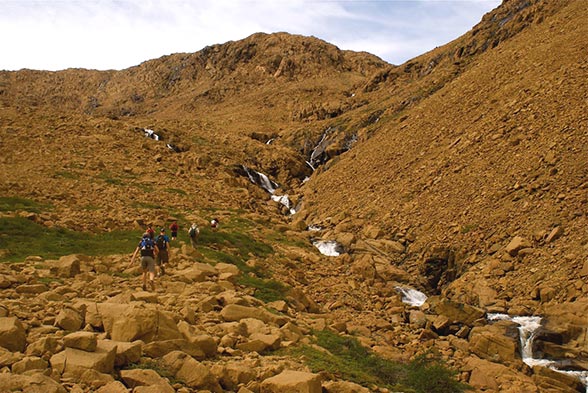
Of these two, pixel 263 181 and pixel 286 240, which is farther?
pixel 263 181

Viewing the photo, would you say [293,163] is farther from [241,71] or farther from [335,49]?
[335,49]

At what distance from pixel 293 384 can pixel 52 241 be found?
12025mm

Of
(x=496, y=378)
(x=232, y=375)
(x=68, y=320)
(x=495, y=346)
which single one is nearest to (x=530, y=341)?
(x=495, y=346)

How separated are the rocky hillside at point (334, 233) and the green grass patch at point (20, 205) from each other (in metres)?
0.14

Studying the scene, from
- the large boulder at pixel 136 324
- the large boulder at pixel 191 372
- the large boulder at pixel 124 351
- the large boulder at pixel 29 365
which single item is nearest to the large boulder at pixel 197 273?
the large boulder at pixel 136 324

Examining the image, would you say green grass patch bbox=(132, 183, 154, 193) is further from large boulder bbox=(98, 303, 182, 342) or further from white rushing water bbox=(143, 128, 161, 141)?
large boulder bbox=(98, 303, 182, 342)

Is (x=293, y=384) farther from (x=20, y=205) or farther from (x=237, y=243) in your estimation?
(x=20, y=205)

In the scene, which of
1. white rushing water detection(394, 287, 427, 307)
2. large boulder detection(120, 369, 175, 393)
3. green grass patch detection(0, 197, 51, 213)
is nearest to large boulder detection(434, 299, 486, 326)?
white rushing water detection(394, 287, 427, 307)

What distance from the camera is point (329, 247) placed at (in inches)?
965

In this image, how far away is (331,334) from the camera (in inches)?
484

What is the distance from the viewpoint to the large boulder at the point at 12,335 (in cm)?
Result: 659

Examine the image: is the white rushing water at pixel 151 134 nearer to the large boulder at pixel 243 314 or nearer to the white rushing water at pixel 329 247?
the white rushing water at pixel 329 247

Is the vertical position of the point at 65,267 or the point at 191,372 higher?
the point at 65,267

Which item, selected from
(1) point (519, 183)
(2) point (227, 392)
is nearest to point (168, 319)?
(2) point (227, 392)
